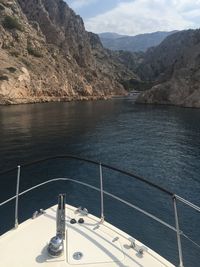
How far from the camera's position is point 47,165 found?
38.6 meters

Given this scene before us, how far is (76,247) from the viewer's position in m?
9.91

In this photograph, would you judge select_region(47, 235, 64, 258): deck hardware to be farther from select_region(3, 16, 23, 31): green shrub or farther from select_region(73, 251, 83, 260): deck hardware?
select_region(3, 16, 23, 31): green shrub

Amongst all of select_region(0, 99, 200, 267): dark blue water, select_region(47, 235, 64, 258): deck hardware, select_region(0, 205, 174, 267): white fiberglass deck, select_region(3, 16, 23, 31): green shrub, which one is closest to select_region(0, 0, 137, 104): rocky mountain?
select_region(3, 16, 23, 31): green shrub

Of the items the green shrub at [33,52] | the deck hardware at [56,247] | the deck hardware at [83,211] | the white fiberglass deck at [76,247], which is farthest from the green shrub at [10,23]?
the deck hardware at [56,247]

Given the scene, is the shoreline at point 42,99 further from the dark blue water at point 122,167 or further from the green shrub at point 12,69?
the dark blue water at point 122,167

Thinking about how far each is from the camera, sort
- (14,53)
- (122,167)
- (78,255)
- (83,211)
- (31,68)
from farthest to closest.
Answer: (31,68) < (14,53) < (122,167) < (83,211) < (78,255)

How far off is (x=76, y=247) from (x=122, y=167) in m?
30.2

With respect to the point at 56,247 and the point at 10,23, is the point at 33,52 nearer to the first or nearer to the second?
Answer: the point at 10,23

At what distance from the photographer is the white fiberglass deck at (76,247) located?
918cm

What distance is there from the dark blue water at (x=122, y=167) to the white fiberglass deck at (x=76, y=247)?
34.2ft

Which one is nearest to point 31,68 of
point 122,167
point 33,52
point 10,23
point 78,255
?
point 33,52

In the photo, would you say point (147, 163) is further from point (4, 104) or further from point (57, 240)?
point (4, 104)

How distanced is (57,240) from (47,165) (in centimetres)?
2977

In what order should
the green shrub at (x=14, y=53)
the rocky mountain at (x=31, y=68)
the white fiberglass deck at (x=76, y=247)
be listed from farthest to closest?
the green shrub at (x=14, y=53) → the rocky mountain at (x=31, y=68) → the white fiberglass deck at (x=76, y=247)
